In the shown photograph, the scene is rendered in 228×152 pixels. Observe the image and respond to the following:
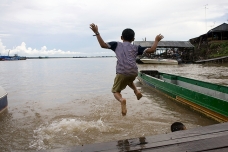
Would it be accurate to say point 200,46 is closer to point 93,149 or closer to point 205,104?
point 205,104

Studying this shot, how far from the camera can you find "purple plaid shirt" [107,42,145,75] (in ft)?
13.4

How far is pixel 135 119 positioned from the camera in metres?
7.22

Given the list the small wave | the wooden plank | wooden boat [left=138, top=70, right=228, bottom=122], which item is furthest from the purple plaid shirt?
wooden boat [left=138, top=70, right=228, bottom=122]

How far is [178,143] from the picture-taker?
2.79 meters

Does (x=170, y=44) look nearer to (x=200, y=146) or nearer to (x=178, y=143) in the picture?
(x=178, y=143)

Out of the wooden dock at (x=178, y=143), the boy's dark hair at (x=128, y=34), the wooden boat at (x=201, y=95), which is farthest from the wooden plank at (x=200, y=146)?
the wooden boat at (x=201, y=95)

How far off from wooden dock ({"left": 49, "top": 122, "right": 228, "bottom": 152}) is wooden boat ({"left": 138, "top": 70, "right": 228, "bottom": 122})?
3.17 metres

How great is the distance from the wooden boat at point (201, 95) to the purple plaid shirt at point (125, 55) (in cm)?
315

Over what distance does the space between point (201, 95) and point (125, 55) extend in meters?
4.10

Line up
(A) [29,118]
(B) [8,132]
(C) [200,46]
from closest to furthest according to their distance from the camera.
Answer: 1. (B) [8,132]
2. (A) [29,118]
3. (C) [200,46]

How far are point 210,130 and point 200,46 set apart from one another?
145 feet

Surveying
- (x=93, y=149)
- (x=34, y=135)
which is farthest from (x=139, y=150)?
(x=34, y=135)

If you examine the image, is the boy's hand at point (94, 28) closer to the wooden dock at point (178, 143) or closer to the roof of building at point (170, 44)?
the wooden dock at point (178, 143)

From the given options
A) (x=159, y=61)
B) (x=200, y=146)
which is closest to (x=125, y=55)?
(x=200, y=146)
